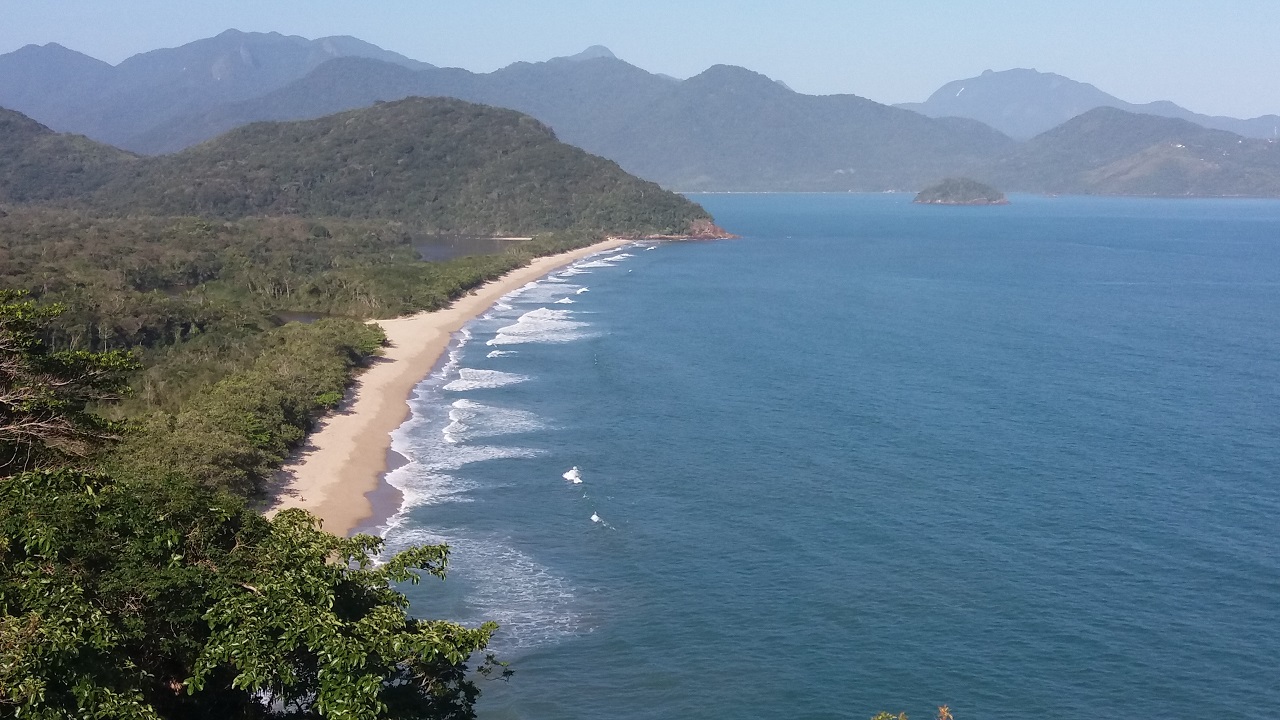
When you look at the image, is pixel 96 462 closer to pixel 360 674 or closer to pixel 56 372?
pixel 56 372

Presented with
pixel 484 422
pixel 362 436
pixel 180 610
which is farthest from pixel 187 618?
pixel 484 422

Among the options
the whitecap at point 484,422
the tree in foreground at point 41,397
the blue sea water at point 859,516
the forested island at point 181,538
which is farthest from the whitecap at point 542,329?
the tree in foreground at point 41,397

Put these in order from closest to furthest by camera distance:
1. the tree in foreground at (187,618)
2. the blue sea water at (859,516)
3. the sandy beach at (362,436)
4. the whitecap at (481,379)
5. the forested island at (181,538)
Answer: the tree in foreground at (187,618), the forested island at (181,538), the blue sea water at (859,516), the sandy beach at (362,436), the whitecap at (481,379)

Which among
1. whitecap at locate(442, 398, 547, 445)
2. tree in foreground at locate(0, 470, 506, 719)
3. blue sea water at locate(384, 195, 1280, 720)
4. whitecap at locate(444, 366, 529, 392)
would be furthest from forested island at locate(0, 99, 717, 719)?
whitecap at locate(442, 398, 547, 445)

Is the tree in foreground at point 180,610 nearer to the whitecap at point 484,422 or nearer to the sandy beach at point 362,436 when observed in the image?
the sandy beach at point 362,436

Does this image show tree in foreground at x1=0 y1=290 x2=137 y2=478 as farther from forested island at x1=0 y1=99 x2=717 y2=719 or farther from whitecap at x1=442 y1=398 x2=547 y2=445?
whitecap at x1=442 y1=398 x2=547 y2=445

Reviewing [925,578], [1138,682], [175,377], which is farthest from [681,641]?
[175,377]

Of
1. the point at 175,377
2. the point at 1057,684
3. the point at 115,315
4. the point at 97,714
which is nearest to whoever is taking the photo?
the point at 97,714
